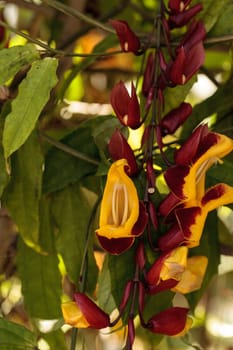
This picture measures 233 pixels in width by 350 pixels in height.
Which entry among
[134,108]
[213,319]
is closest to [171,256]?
[134,108]

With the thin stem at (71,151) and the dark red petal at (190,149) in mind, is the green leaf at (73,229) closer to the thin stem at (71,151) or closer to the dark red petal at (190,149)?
the thin stem at (71,151)

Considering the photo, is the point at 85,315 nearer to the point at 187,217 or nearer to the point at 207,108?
the point at 187,217

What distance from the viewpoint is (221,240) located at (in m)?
1.02

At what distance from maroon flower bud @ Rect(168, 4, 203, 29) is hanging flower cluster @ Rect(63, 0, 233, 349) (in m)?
0.03

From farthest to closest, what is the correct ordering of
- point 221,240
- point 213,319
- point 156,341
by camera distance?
point 213,319
point 221,240
point 156,341

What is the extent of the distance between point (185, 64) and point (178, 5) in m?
0.07

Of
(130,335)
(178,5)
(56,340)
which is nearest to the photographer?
(130,335)

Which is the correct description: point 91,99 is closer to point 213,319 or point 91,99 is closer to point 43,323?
point 213,319

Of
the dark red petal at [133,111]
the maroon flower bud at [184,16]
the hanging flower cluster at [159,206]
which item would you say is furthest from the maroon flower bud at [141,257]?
the maroon flower bud at [184,16]

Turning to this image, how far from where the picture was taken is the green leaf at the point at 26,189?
2.62 ft

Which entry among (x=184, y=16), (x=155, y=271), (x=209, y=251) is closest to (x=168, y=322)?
(x=155, y=271)

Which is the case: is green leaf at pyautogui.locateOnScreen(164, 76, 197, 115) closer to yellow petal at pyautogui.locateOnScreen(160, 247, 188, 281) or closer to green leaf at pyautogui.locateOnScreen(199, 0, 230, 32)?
green leaf at pyautogui.locateOnScreen(199, 0, 230, 32)

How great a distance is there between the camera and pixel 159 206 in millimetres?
736

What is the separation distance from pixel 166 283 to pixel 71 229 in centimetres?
19
